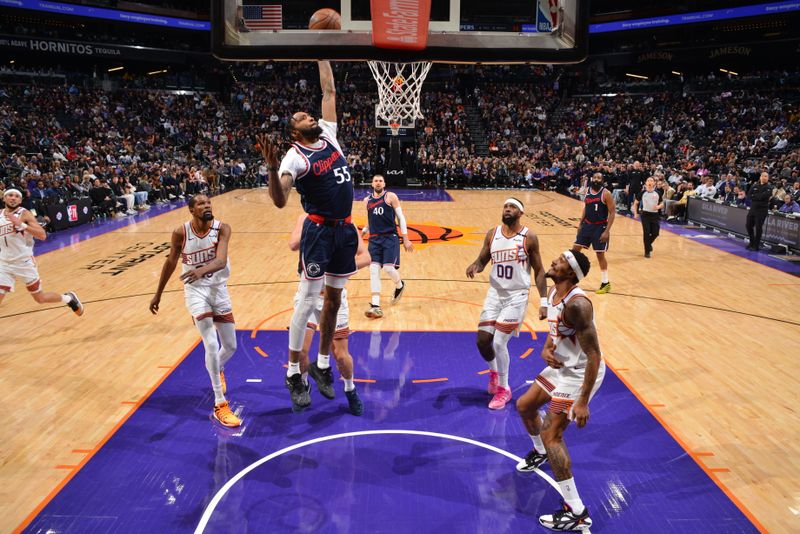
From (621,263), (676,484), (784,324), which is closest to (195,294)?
(676,484)

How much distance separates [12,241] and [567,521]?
7484 mm

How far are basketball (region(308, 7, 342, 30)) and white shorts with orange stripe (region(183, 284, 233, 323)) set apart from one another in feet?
9.52

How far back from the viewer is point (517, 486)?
4.66m

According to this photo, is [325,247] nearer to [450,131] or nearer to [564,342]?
[564,342]

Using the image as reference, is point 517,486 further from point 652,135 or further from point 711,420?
point 652,135

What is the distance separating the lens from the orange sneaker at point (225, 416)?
5531mm

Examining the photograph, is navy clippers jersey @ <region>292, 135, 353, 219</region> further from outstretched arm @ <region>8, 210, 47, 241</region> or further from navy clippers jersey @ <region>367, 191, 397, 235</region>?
outstretched arm @ <region>8, 210, 47, 241</region>

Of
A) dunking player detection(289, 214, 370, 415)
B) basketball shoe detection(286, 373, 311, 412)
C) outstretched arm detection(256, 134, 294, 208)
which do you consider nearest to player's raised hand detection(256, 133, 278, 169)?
outstretched arm detection(256, 134, 294, 208)

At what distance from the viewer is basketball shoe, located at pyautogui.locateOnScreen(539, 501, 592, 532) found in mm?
4074

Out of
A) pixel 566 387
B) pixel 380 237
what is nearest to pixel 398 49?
pixel 380 237

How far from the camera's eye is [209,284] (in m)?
5.63

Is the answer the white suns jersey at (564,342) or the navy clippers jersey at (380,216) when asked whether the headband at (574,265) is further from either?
the navy clippers jersey at (380,216)

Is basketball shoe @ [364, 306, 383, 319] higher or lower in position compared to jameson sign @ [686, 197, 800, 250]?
lower

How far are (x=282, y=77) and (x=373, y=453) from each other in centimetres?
3507
